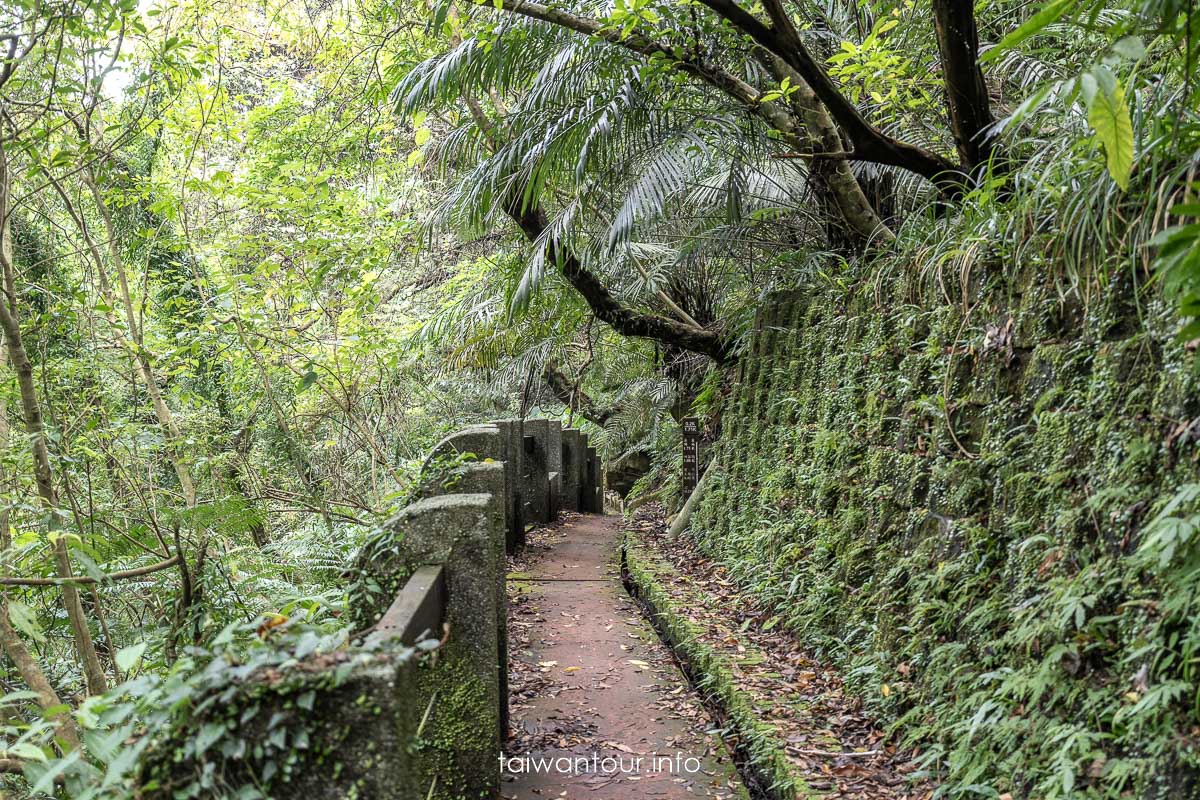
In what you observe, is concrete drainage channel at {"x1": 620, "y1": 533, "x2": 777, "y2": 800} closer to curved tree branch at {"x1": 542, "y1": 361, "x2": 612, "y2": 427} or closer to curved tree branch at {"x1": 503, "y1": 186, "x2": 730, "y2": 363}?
curved tree branch at {"x1": 503, "y1": 186, "x2": 730, "y2": 363}

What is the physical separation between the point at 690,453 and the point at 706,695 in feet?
15.8

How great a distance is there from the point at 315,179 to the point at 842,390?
17.2ft

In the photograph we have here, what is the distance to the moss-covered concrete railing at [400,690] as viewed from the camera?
60.2 inches

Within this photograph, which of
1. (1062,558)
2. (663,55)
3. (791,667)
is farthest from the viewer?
(663,55)

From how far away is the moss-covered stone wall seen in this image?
219 centimetres

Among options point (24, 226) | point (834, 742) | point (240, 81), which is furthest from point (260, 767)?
point (240, 81)

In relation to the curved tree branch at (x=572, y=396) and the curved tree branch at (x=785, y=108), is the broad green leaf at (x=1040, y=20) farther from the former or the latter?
the curved tree branch at (x=572, y=396)

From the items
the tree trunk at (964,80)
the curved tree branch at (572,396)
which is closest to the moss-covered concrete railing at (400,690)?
the tree trunk at (964,80)

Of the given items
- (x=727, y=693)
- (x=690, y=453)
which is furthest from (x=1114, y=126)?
(x=690, y=453)

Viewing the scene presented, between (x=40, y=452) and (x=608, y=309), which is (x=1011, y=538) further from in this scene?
(x=608, y=309)

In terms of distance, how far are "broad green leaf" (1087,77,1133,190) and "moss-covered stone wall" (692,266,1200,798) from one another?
0.71 meters

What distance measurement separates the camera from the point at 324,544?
5.66 m

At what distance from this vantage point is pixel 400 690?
1.60 meters

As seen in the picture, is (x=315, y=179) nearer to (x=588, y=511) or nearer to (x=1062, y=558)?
(x=588, y=511)
